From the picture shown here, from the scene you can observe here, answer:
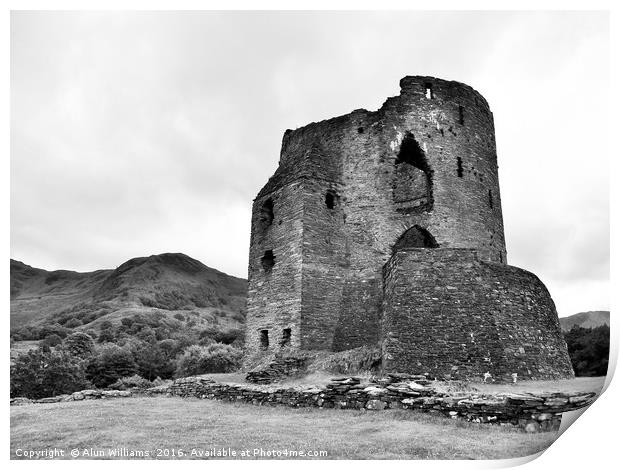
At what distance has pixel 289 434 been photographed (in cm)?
782

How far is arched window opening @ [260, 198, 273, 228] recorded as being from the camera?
2003 cm

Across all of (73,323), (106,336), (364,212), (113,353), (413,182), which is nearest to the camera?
(73,323)

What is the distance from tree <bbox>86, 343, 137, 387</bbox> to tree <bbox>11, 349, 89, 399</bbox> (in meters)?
1.87

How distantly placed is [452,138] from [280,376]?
11.3 metres

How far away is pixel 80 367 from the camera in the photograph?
15469 mm

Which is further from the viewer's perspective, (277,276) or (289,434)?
(277,276)

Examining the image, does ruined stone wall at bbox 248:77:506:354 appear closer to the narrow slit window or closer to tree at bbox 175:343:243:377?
the narrow slit window

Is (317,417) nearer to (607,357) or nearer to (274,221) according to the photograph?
(607,357)

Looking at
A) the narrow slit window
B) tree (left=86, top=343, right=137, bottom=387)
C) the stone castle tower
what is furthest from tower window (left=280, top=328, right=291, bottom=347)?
the narrow slit window

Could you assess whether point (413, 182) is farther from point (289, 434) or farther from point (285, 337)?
point (289, 434)

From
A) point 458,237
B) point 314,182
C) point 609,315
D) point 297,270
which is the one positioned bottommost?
point 609,315

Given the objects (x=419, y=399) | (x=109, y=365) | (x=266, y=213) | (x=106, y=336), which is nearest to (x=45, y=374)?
(x=109, y=365)

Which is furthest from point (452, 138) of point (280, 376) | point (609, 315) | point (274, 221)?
point (609, 315)

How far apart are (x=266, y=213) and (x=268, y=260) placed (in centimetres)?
199
